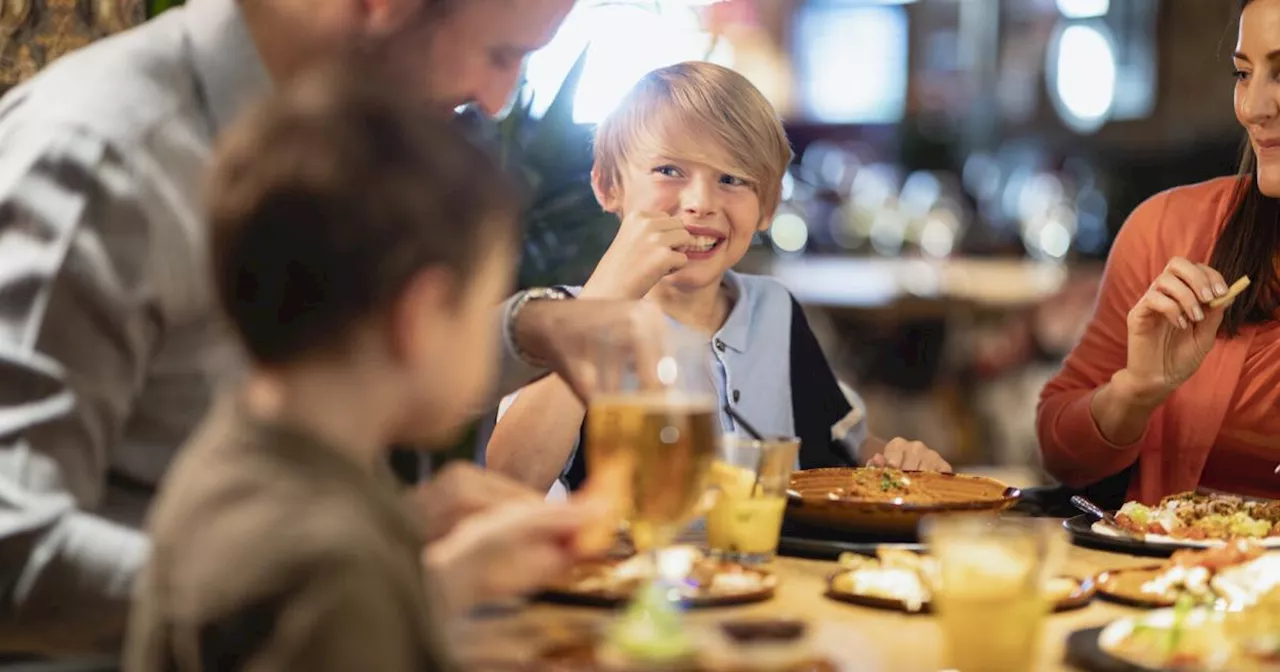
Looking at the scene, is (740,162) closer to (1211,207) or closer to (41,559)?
(1211,207)

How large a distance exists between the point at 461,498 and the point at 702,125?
1122 mm

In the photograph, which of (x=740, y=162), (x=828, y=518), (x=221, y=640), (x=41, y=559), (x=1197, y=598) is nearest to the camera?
(x=221, y=640)

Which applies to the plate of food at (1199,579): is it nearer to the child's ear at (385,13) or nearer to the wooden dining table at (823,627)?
the wooden dining table at (823,627)

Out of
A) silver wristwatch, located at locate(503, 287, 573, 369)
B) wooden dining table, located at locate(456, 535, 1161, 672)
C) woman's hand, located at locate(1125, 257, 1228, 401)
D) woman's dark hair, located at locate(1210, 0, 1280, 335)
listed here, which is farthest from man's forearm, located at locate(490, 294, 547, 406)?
woman's dark hair, located at locate(1210, 0, 1280, 335)

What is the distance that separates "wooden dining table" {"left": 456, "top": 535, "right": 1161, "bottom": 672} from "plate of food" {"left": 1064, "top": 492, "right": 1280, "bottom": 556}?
6.8 inches

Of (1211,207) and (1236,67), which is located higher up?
(1236,67)

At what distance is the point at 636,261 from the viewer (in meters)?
2.09

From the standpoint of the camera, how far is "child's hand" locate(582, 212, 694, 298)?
2.08 m

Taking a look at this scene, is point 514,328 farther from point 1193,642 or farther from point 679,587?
point 1193,642

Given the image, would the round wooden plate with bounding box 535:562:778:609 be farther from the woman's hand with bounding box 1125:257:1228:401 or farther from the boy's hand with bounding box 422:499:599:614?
the woman's hand with bounding box 1125:257:1228:401

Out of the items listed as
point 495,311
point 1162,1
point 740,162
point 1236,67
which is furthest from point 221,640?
point 1162,1

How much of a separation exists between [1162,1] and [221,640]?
12799mm

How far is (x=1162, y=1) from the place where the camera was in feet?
41.3

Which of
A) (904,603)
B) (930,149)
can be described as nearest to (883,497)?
(904,603)
